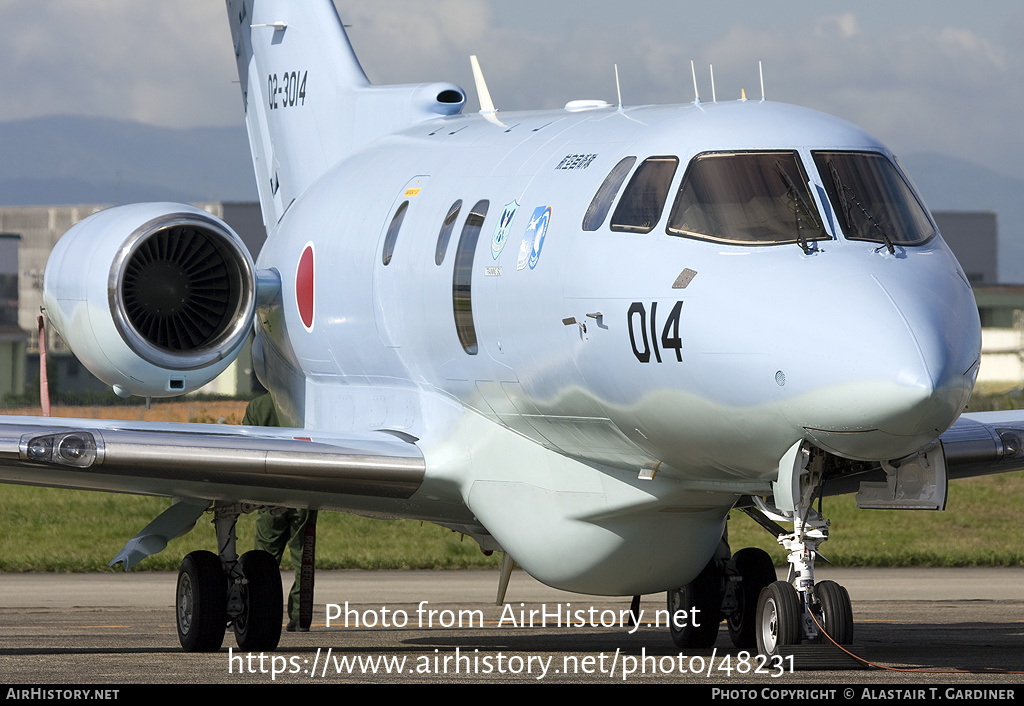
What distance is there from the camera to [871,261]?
9.57 m

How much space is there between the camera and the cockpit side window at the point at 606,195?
1087 cm

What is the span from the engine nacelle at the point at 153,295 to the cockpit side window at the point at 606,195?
15.2 feet

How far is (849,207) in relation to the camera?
10.1 m

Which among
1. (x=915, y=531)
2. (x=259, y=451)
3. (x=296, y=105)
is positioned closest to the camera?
(x=259, y=451)

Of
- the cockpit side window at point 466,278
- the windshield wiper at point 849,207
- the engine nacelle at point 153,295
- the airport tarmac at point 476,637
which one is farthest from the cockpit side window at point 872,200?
the engine nacelle at point 153,295

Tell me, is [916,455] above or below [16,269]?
above

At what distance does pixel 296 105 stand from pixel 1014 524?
49.5 ft

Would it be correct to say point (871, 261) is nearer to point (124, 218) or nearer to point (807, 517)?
point (807, 517)

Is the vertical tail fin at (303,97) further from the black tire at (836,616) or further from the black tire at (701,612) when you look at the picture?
the black tire at (836,616)

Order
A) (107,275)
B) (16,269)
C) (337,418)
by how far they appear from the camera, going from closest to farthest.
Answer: (107,275) < (337,418) < (16,269)

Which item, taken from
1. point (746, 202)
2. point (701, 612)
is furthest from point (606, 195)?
point (701, 612)

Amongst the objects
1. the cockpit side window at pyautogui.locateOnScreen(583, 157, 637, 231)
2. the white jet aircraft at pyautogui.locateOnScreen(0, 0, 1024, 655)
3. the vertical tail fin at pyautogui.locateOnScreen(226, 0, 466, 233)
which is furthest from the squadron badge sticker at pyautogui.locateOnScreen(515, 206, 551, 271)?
the vertical tail fin at pyautogui.locateOnScreen(226, 0, 466, 233)

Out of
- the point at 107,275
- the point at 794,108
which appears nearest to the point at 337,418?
the point at 107,275

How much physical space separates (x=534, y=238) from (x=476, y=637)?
5.06 m
